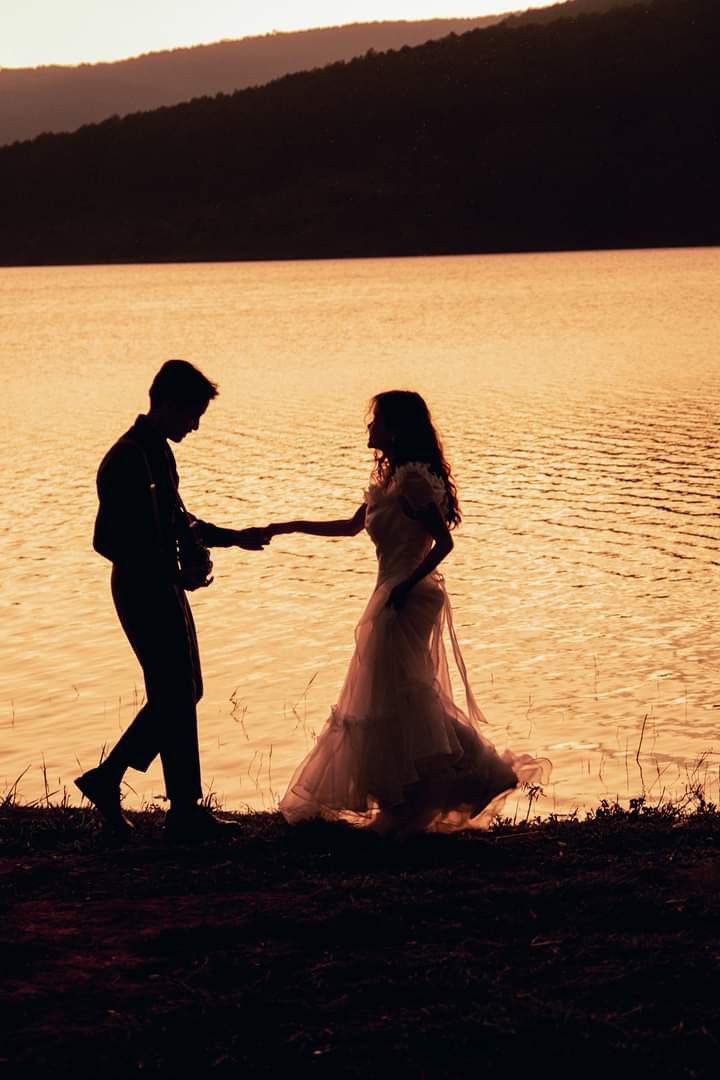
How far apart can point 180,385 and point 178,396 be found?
0.15ft

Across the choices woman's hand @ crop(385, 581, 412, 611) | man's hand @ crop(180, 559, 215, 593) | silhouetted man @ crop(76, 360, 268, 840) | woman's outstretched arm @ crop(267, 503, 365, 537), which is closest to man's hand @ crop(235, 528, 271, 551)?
woman's outstretched arm @ crop(267, 503, 365, 537)

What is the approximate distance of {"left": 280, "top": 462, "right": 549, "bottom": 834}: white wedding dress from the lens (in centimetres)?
659

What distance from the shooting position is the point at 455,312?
73.1 meters

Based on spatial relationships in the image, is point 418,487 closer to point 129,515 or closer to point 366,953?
point 129,515

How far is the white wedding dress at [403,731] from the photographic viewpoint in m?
6.59

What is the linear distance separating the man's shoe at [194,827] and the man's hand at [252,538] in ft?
3.69

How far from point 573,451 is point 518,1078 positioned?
2258 centimetres

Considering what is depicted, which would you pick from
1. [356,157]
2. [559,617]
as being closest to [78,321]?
[559,617]

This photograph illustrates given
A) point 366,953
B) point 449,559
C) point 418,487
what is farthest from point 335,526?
point 449,559

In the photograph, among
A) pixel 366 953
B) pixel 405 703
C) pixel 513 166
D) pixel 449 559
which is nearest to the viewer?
pixel 366 953

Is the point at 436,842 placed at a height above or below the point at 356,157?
below

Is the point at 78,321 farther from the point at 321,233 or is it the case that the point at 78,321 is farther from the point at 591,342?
the point at 321,233

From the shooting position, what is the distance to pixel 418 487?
6703 millimetres

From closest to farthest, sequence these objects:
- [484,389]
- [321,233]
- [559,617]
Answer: [559,617]
[484,389]
[321,233]
